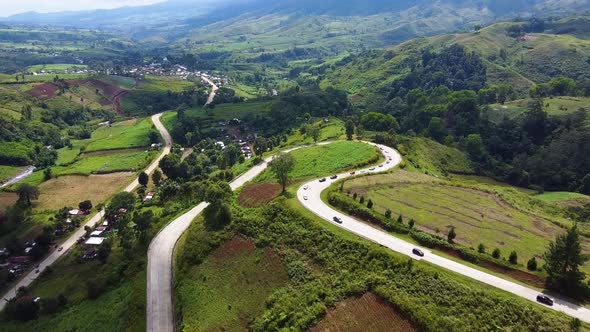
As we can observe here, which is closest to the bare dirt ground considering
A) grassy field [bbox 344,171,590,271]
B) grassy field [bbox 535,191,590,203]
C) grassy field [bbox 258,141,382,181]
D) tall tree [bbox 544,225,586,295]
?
grassy field [bbox 258,141,382,181]

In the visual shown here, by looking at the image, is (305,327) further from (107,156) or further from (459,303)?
(107,156)

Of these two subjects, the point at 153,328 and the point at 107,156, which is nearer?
the point at 153,328

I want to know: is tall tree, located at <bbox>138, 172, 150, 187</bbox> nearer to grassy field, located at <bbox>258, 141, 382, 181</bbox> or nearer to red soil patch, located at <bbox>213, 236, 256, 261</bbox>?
grassy field, located at <bbox>258, 141, 382, 181</bbox>

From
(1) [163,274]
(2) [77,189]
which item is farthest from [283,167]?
(2) [77,189]

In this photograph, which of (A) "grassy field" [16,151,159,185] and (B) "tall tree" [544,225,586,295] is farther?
(A) "grassy field" [16,151,159,185]

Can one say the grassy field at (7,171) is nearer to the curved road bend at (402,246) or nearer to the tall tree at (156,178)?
the tall tree at (156,178)

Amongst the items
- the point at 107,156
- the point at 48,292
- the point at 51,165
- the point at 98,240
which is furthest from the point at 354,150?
the point at 51,165

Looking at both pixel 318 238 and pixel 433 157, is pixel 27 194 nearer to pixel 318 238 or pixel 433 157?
pixel 318 238
